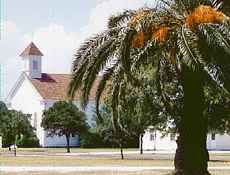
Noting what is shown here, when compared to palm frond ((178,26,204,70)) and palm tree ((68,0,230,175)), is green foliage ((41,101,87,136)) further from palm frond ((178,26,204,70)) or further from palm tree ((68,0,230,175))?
palm frond ((178,26,204,70))

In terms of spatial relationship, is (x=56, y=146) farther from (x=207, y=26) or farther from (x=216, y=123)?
(x=207, y=26)

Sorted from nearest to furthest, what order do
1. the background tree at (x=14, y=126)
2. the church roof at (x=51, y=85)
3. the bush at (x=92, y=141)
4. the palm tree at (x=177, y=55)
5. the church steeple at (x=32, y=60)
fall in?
the palm tree at (x=177, y=55) < the background tree at (x=14, y=126) < the bush at (x=92, y=141) < the church roof at (x=51, y=85) < the church steeple at (x=32, y=60)

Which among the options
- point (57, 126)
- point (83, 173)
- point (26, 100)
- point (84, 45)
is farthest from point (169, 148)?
point (84, 45)

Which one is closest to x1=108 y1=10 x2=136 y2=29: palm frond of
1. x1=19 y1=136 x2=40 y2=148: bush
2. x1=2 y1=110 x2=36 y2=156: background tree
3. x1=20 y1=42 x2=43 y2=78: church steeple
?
x1=2 y1=110 x2=36 y2=156: background tree

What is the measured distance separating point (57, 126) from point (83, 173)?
44947 millimetres

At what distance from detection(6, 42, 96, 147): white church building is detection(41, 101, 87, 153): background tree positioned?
68.4 feet

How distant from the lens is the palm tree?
20.2 metres

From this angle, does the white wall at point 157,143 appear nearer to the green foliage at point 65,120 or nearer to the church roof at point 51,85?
the green foliage at point 65,120

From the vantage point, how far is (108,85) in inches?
914

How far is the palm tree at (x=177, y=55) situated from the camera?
2019cm

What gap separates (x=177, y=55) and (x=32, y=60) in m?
84.9

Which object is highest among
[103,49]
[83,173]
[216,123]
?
[103,49]

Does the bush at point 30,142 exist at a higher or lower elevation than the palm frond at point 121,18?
lower

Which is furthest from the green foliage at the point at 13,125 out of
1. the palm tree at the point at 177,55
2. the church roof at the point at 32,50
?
the palm tree at the point at 177,55
